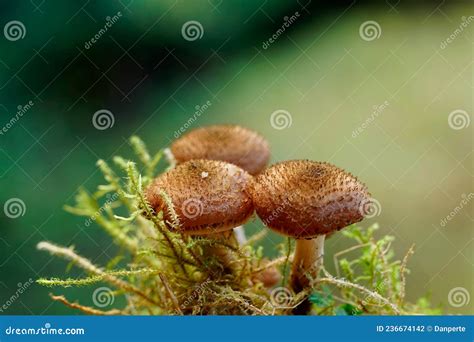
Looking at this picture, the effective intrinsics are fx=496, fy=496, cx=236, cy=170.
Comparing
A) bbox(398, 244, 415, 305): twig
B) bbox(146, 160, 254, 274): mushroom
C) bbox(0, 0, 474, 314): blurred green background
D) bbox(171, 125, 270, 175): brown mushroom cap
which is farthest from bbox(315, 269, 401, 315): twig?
bbox(0, 0, 474, 314): blurred green background

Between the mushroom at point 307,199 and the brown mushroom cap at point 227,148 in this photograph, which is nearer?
the mushroom at point 307,199

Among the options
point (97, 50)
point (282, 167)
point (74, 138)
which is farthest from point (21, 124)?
point (282, 167)

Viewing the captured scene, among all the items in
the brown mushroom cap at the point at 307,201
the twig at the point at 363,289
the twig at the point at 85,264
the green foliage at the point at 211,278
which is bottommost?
the twig at the point at 85,264

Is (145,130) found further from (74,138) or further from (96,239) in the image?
(96,239)

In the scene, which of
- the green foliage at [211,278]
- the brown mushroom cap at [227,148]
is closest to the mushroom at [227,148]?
Result: the brown mushroom cap at [227,148]

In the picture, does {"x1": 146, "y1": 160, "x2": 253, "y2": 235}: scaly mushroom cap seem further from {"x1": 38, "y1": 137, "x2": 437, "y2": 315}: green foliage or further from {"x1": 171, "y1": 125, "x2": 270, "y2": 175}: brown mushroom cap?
{"x1": 171, "y1": 125, "x2": 270, "y2": 175}: brown mushroom cap

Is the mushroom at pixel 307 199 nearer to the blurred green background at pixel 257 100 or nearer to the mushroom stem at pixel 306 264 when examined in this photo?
the mushroom stem at pixel 306 264

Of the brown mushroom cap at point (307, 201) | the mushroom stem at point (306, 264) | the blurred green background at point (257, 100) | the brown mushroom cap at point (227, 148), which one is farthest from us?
the blurred green background at point (257, 100)

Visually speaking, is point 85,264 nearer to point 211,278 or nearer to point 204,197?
point 211,278
